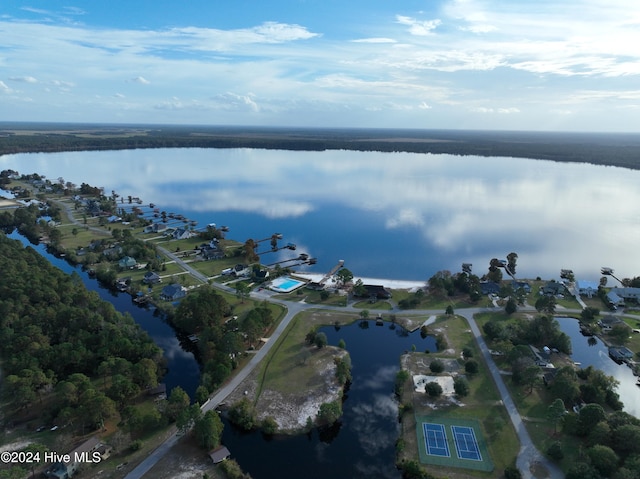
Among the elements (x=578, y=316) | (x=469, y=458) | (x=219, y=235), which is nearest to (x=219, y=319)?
(x=469, y=458)

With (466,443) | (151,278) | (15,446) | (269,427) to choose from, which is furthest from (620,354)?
(151,278)

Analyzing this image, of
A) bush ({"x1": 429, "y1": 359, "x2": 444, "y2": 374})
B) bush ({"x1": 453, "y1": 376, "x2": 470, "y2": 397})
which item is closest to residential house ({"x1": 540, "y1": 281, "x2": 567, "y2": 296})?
bush ({"x1": 429, "y1": 359, "x2": 444, "y2": 374})

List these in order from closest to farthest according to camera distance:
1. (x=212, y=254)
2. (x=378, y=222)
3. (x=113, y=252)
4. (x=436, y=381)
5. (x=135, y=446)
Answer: (x=135, y=446) → (x=436, y=381) → (x=113, y=252) → (x=212, y=254) → (x=378, y=222)

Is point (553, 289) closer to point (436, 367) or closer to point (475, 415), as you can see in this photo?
point (436, 367)

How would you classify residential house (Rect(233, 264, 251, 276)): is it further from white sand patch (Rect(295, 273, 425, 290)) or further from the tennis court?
the tennis court

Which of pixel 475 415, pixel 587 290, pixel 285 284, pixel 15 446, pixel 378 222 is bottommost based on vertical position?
pixel 15 446
